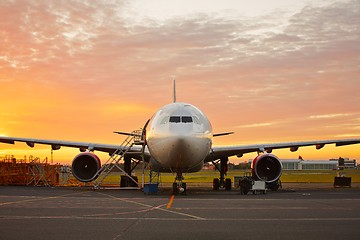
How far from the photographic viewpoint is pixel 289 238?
9.25 m

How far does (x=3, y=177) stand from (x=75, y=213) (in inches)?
1093

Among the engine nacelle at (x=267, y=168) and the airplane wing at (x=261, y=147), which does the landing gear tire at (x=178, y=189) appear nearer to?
the airplane wing at (x=261, y=147)

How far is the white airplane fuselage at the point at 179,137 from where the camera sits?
22469 mm

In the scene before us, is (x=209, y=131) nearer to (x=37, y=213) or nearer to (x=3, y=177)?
(x=37, y=213)

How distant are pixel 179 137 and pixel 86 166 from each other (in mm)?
8462

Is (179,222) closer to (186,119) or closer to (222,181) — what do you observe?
(186,119)

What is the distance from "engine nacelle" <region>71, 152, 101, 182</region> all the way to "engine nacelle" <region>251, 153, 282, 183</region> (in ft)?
27.9

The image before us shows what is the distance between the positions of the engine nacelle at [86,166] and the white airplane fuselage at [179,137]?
15.6 feet

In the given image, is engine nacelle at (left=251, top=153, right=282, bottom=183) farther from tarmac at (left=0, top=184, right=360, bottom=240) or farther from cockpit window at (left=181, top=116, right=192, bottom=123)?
tarmac at (left=0, top=184, right=360, bottom=240)

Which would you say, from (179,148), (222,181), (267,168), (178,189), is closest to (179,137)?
(179,148)

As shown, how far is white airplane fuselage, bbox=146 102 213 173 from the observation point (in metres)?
22.5

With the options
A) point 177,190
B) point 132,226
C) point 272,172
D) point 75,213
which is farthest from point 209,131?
point 132,226

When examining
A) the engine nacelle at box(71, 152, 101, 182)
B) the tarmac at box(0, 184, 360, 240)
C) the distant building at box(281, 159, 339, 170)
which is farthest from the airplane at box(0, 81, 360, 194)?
the distant building at box(281, 159, 339, 170)

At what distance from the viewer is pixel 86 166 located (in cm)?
2872
